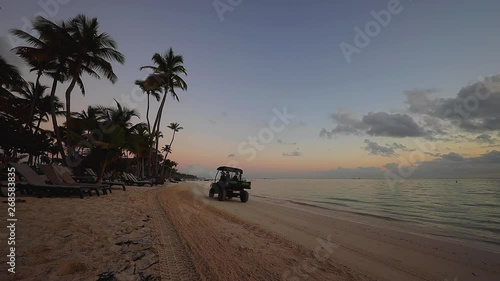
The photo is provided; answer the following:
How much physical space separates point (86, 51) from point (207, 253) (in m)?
22.2

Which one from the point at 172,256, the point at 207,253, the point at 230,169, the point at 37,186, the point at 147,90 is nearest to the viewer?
the point at 172,256

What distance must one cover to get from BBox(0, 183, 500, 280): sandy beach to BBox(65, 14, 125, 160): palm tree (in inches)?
639

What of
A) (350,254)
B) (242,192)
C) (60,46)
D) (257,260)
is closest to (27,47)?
(60,46)

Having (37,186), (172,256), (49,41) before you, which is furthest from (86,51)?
(172,256)

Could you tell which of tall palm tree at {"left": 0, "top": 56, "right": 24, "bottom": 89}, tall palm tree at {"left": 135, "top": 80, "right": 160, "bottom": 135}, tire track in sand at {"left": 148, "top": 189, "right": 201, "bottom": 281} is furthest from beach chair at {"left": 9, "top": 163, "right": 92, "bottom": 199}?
tall palm tree at {"left": 135, "top": 80, "right": 160, "bottom": 135}

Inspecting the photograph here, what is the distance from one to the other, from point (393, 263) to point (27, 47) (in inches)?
1025

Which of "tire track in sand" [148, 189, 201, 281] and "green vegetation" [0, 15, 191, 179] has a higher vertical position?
"green vegetation" [0, 15, 191, 179]

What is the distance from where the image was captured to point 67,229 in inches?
203

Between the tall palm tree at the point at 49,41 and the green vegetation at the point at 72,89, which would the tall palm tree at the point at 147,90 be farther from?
the tall palm tree at the point at 49,41

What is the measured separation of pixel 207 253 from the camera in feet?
14.8

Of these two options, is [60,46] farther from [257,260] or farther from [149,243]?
[257,260]

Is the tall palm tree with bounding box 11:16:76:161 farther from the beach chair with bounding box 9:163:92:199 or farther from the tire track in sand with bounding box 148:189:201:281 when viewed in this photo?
the tire track in sand with bounding box 148:189:201:281

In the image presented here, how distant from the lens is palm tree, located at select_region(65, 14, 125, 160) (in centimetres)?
1959

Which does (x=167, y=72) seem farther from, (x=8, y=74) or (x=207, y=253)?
(x=207, y=253)
